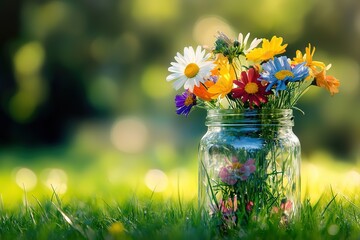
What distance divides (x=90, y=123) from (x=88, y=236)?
5.35m

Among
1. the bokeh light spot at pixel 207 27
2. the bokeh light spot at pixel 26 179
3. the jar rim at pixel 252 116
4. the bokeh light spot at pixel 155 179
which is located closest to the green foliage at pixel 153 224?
the jar rim at pixel 252 116

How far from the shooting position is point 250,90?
195 cm

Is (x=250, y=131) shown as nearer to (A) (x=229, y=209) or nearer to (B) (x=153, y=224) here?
(A) (x=229, y=209)

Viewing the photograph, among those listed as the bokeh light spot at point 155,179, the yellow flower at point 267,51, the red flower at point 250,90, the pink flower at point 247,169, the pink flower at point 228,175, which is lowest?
the bokeh light spot at point 155,179

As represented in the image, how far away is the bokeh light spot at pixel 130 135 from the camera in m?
6.70

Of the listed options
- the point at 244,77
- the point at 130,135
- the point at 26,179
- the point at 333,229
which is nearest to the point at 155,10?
the point at 130,135

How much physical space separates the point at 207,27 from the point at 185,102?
4009 mm

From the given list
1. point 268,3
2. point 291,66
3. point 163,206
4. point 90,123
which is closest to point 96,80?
point 90,123

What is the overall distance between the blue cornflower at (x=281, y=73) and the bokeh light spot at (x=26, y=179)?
2374 millimetres

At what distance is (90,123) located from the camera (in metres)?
7.20

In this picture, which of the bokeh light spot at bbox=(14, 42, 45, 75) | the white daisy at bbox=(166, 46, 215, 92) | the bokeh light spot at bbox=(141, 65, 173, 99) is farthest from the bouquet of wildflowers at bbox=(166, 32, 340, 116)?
the bokeh light spot at bbox=(14, 42, 45, 75)

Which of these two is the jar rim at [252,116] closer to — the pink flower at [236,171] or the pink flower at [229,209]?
the pink flower at [236,171]

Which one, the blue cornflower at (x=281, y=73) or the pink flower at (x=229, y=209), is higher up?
the blue cornflower at (x=281, y=73)

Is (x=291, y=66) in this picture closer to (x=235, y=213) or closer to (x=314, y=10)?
(x=235, y=213)
